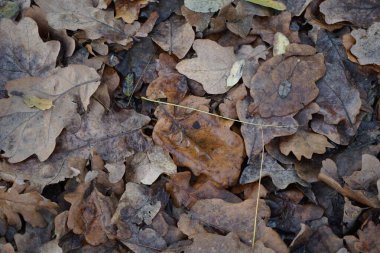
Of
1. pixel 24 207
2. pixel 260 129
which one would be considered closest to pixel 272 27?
pixel 260 129

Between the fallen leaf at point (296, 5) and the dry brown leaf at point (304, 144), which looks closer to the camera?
the dry brown leaf at point (304, 144)

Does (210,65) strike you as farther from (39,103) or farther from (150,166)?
(39,103)

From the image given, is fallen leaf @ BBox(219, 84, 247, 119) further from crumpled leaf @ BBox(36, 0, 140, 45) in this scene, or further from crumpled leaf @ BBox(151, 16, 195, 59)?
crumpled leaf @ BBox(36, 0, 140, 45)

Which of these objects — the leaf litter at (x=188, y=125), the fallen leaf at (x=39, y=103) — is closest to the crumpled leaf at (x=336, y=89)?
the leaf litter at (x=188, y=125)

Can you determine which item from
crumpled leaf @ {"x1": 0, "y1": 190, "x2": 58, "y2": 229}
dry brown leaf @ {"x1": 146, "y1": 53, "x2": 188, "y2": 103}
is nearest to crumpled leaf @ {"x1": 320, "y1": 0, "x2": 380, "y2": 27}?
dry brown leaf @ {"x1": 146, "y1": 53, "x2": 188, "y2": 103}

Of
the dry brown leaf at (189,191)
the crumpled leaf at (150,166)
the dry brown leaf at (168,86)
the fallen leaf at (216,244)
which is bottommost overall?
the fallen leaf at (216,244)

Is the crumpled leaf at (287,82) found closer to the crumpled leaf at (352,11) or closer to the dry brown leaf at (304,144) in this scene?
the dry brown leaf at (304,144)
